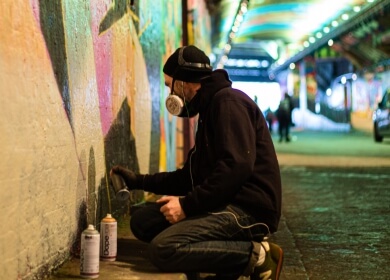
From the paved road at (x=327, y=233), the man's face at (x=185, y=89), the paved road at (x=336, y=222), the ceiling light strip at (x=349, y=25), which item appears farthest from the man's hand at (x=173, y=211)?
the ceiling light strip at (x=349, y=25)

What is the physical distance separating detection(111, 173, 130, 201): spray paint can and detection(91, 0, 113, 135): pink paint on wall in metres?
1.16

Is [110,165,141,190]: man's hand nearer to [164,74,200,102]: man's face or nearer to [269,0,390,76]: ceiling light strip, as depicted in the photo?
[164,74,200,102]: man's face

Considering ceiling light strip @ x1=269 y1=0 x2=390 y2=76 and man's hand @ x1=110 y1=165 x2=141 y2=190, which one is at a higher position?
ceiling light strip @ x1=269 y1=0 x2=390 y2=76

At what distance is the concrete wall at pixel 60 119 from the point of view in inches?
175

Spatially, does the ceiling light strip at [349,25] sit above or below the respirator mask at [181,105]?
above

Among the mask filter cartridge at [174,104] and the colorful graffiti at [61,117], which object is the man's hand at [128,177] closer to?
the colorful graffiti at [61,117]

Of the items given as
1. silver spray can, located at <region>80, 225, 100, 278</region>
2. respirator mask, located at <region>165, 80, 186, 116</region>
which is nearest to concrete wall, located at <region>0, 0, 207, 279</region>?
silver spray can, located at <region>80, 225, 100, 278</region>

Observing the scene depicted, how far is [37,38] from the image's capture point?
4.91 m

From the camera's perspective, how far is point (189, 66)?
210 inches

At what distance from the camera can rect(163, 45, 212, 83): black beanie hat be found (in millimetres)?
5332

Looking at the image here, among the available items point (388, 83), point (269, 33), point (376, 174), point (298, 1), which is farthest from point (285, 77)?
point (376, 174)

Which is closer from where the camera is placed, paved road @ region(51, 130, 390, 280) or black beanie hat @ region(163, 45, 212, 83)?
black beanie hat @ region(163, 45, 212, 83)

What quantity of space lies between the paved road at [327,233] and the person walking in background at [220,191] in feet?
1.30

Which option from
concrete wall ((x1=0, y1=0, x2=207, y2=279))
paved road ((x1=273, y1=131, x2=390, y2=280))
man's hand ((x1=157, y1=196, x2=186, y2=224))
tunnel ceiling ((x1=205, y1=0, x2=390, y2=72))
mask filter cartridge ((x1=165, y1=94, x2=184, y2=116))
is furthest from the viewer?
tunnel ceiling ((x1=205, y1=0, x2=390, y2=72))
